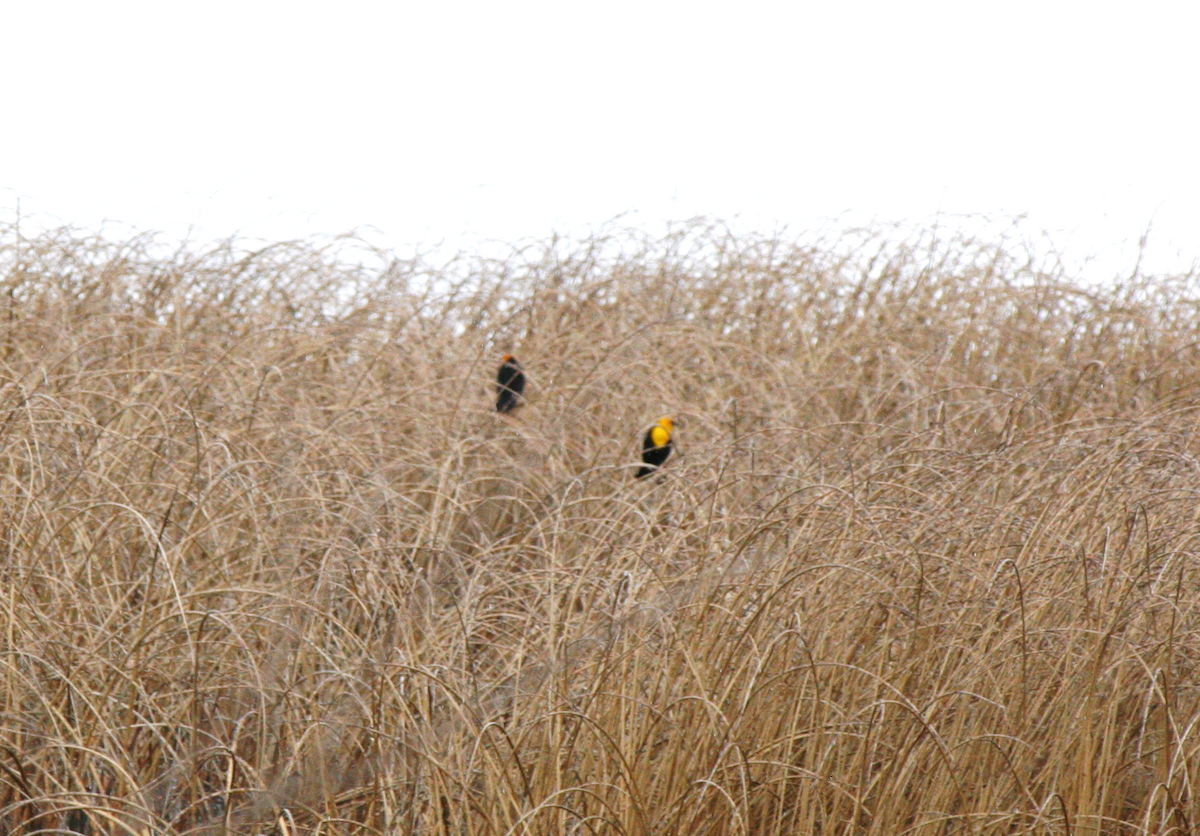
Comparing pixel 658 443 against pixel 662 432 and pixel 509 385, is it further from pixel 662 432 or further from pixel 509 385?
pixel 509 385

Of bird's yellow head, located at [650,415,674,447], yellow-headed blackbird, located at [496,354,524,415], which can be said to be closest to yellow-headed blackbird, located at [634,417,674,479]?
bird's yellow head, located at [650,415,674,447]

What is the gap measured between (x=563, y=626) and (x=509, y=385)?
2.20 m

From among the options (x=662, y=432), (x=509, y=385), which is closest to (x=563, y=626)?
(x=662, y=432)

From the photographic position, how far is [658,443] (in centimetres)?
418

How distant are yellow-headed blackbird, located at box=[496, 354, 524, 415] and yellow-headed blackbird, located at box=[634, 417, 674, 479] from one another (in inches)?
18.8

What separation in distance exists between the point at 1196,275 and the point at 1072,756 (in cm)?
519

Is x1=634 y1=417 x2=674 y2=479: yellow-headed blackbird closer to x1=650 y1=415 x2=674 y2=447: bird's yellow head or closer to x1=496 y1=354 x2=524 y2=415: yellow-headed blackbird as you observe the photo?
x1=650 y1=415 x2=674 y2=447: bird's yellow head

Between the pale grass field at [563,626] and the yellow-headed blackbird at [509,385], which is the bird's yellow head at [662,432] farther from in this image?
the yellow-headed blackbird at [509,385]

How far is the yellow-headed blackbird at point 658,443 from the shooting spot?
4125 millimetres

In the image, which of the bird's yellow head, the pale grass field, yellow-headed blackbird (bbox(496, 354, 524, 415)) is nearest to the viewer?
the pale grass field

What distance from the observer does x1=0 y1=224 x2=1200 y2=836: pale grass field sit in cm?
205

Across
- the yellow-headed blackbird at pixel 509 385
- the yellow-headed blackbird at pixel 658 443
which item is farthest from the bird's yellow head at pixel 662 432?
the yellow-headed blackbird at pixel 509 385

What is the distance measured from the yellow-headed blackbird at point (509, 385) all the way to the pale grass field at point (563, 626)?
0.42 feet

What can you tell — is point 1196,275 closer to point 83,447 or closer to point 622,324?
point 622,324
